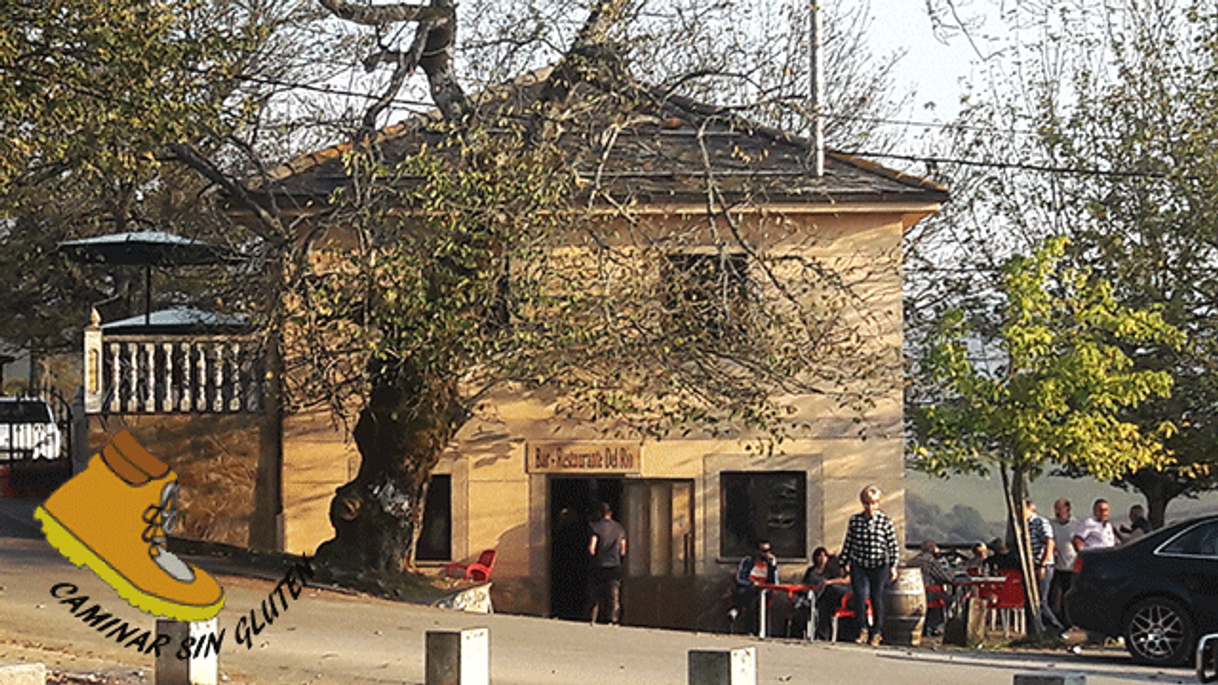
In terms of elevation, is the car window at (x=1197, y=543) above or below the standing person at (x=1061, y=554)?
above

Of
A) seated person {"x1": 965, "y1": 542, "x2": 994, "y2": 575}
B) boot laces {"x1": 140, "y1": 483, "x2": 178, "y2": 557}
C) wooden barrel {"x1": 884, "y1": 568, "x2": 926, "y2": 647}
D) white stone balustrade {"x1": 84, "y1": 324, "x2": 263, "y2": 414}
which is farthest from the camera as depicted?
seated person {"x1": 965, "y1": 542, "x2": 994, "y2": 575}

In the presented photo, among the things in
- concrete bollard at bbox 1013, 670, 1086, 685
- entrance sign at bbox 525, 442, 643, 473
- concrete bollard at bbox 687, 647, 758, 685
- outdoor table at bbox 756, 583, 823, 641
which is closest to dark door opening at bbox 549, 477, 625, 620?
entrance sign at bbox 525, 442, 643, 473

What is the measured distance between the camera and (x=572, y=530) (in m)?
23.2

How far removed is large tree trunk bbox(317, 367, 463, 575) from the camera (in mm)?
18500

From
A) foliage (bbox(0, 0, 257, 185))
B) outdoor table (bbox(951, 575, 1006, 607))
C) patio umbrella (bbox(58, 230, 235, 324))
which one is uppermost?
foliage (bbox(0, 0, 257, 185))

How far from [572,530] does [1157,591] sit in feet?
30.5

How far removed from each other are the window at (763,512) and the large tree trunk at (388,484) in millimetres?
5414

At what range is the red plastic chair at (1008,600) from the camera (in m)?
20.5

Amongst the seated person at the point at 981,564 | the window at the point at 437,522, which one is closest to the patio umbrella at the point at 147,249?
the window at the point at 437,522

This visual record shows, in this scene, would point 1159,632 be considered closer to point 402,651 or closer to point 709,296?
point 709,296

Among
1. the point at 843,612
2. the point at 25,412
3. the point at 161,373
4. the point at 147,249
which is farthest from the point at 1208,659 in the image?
the point at 25,412

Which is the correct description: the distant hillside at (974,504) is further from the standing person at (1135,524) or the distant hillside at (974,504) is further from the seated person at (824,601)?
the seated person at (824,601)

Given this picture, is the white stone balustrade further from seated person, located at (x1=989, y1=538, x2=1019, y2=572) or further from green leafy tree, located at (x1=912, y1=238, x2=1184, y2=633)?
seated person, located at (x1=989, y1=538, x2=1019, y2=572)

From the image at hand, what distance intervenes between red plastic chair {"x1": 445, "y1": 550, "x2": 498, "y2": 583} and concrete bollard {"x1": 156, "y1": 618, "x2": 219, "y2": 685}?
11718mm
